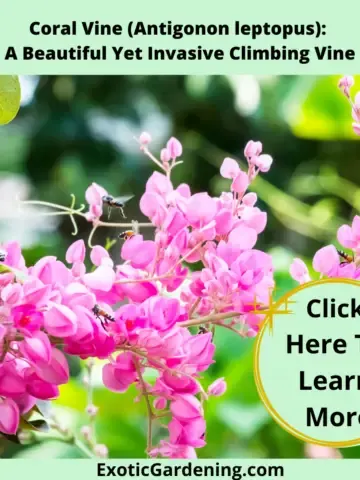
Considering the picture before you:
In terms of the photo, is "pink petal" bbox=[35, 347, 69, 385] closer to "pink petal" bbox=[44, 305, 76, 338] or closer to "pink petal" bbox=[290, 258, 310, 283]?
"pink petal" bbox=[44, 305, 76, 338]

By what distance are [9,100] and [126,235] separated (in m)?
0.10

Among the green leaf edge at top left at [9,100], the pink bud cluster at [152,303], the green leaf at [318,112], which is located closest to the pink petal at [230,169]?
the pink bud cluster at [152,303]

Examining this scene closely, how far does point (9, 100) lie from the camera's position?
1.29ft

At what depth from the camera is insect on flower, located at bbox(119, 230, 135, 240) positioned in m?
0.41

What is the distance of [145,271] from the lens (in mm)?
378

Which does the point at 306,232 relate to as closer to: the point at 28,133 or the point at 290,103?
the point at 290,103

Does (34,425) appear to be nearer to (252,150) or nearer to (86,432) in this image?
(86,432)

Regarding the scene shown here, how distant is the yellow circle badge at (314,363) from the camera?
1.35ft

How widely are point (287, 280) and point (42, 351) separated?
20 centimetres

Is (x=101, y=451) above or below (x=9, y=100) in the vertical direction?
below
